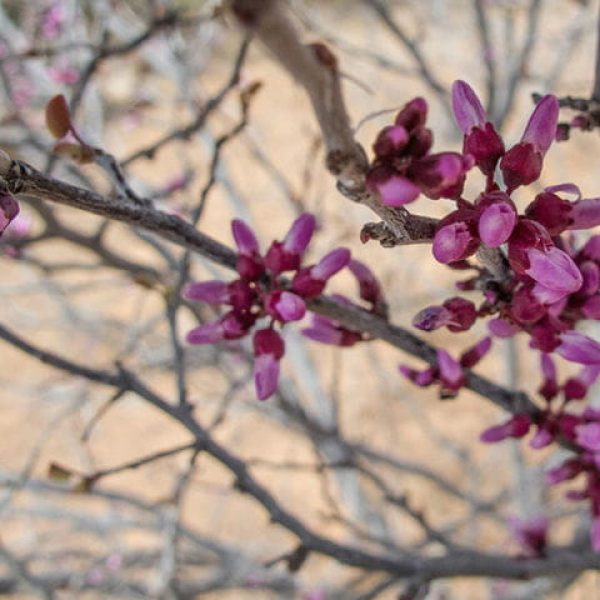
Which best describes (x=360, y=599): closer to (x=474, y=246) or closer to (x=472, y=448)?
(x=474, y=246)

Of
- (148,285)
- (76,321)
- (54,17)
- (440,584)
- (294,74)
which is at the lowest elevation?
(294,74)

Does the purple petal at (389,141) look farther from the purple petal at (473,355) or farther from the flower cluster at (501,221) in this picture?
the purple petal at (473,355)

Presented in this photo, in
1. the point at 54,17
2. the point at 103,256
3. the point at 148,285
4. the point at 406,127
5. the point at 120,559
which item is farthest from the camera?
the point at 54,17

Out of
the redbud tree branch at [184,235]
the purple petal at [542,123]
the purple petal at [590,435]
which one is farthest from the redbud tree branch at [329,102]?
the purple petal at [590,435]

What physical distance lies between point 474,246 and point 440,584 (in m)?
2.75

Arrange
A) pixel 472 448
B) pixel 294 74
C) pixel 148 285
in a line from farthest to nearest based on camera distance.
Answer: pixel 472 448
pixel 148 285
pixel 294 74

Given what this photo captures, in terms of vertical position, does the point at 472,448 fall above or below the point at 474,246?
above

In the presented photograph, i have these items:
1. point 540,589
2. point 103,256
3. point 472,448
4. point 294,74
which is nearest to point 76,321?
point 103,256

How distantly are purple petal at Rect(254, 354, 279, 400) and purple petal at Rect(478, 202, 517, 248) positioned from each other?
0.99 ft

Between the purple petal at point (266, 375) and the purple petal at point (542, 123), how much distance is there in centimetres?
34

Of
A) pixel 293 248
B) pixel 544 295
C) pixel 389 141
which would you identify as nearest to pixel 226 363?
pixel 293 248

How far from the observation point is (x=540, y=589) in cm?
216

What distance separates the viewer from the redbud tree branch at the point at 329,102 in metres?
0.38

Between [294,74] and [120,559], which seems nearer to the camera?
[294,74]
